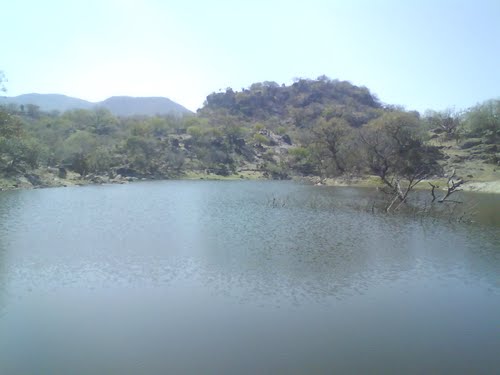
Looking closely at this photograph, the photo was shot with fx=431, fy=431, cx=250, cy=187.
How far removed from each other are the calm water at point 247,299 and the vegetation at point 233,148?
131 feet

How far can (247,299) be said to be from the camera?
1964 centimetres

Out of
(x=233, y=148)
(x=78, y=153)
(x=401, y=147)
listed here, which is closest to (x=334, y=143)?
(x=401, y=147)

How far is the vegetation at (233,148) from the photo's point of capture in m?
85.9

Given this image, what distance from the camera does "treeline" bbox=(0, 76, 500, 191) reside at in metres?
88.5

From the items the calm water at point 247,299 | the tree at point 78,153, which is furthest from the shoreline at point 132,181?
the calm water at point 247,299

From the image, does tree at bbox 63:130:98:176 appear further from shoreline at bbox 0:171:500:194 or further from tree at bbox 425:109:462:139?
tree at bbox 425:109:462:139

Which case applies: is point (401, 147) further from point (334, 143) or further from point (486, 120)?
point (486, 120)

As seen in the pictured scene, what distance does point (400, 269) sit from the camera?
25.2 m

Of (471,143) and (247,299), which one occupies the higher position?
(471,143)

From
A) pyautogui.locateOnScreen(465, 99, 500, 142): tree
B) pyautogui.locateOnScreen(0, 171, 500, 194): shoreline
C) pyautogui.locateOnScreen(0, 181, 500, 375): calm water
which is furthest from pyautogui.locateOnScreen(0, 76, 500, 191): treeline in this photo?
pyautogui.locateOnScreen(0, 181, 500, 375): calm water

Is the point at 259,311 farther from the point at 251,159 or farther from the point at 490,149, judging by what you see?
the point at 251,159

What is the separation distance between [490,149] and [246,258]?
90481mm

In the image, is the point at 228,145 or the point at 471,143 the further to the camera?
the point at 228,145

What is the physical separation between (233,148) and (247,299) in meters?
129
